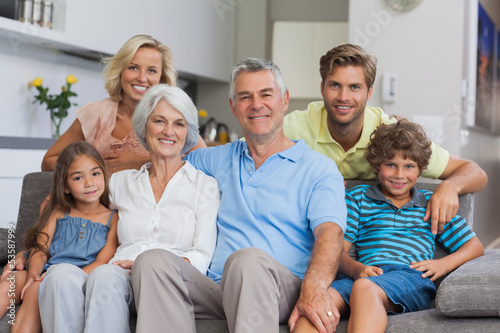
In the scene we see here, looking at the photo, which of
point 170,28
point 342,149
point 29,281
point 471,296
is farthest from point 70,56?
point 471,296

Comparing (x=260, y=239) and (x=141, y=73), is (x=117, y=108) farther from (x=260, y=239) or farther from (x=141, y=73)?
(x=260, y=239)

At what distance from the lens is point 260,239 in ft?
6.82

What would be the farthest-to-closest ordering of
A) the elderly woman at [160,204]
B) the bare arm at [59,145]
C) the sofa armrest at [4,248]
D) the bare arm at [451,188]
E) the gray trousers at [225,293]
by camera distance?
the bare arm at [59,145], the sofa armrest at [4,248], the bare arm at [451,188], the elderly woman at [160,204], the gray trousers at [225,293]

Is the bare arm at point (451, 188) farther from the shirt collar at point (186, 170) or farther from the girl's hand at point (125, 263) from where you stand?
the girl's hand at point (125, 263)

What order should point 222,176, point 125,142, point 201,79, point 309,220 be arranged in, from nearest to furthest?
point 309,220, point 222,176, point 125,142, point 201,79

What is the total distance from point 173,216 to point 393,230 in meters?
0.77

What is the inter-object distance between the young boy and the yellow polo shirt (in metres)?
0.16

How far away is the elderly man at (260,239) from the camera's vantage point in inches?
68.6

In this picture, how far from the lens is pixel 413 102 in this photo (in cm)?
373

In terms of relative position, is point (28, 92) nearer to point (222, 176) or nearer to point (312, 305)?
point (222, 176)

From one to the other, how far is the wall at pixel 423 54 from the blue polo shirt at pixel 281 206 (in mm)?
1709

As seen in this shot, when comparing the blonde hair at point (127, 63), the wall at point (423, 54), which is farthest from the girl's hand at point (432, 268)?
the wall at point (423, 54)

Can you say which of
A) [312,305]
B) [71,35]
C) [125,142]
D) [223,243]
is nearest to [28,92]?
[71,35]

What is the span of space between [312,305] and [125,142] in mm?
1316
